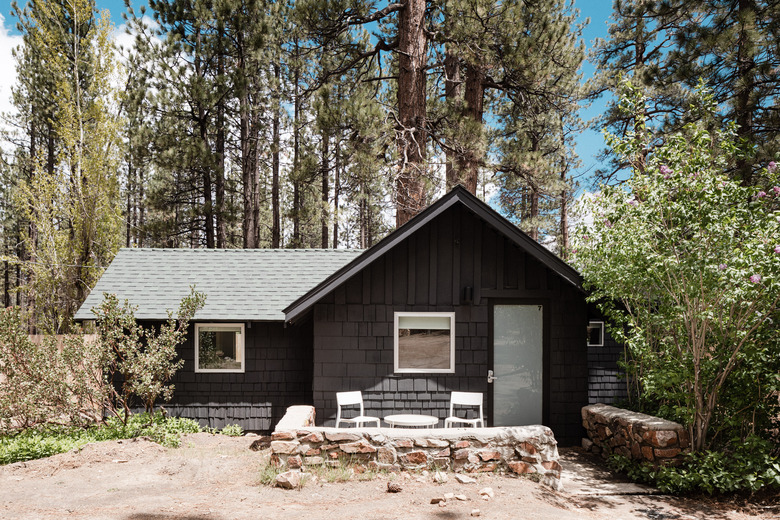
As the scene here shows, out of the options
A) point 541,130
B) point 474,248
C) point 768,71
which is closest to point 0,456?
point 474,248

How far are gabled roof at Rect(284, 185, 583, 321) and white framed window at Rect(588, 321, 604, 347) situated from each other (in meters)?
3.01

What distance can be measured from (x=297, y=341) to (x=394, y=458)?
12.8ft

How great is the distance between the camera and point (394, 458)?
21.2 feet

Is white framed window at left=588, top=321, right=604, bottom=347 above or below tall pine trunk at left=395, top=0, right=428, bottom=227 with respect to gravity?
below

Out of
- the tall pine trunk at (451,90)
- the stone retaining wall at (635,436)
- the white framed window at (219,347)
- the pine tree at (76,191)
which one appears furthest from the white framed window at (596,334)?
the pine tree at (76,191)

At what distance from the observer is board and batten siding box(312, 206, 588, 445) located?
28.3ft

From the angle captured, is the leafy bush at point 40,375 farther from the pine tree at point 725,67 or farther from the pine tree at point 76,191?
the pine tree at point 725,67

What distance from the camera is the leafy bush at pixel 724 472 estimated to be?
5.82 meters

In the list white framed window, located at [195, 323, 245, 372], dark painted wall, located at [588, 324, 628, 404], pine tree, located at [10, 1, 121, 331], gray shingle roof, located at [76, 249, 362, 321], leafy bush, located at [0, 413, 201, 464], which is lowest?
leafy bush, located at [0, 413, 201, 464]

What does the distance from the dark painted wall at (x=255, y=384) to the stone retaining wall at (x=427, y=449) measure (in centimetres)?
329

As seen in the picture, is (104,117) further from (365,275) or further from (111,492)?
(111,492)

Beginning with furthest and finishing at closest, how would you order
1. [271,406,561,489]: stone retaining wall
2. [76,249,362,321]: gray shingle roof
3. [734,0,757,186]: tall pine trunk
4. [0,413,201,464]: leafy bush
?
Result: [734,0,757,186]: tall pine trunk → [76,249,362,321]: gray shingle roof → [0,413,201,464]: leafy bush → [271,406,561,489]: stone retaining wall

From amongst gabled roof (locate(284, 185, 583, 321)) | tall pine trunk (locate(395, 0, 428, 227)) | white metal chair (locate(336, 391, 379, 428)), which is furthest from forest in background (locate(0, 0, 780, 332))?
white metal chair (locate(336, 391, 379, 428))

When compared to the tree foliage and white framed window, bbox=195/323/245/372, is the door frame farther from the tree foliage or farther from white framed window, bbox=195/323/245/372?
the tree foliage
